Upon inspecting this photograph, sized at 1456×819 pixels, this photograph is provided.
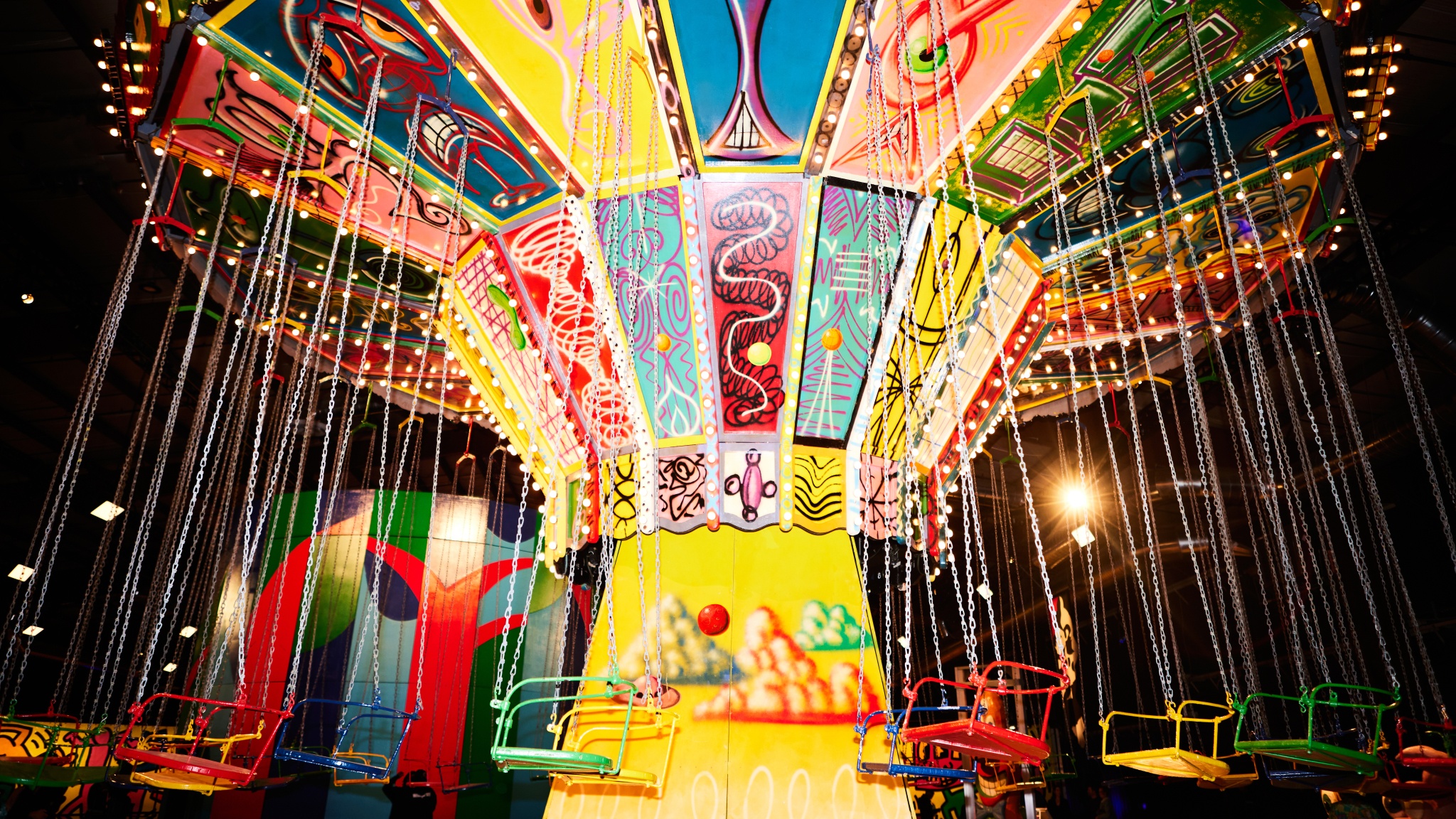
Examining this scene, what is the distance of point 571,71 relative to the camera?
5.54m

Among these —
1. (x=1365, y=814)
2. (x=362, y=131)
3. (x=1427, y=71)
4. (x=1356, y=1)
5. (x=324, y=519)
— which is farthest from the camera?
(x=324, y=519)

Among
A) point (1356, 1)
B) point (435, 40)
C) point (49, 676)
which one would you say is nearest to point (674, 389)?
point (435, 40)

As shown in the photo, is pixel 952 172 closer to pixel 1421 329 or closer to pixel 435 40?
pixel 435 40

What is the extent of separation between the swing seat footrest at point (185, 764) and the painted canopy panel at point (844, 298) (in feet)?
14.4

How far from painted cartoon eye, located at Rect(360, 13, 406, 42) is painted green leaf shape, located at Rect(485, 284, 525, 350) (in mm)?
2292

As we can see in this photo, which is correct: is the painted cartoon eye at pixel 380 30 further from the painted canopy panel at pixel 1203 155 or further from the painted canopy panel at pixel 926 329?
the painted canopy panel at pixel 1203 155

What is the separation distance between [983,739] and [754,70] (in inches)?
160

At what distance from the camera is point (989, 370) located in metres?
7.53

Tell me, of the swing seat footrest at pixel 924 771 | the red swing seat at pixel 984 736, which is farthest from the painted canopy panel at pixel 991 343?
the red swing seat at pixel 984 736

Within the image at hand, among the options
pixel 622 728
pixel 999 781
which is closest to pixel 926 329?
pixel 622 728

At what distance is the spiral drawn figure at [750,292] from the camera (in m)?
6.41

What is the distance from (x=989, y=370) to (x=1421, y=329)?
21.1 feet

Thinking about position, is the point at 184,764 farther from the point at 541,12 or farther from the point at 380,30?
the point at 541,12

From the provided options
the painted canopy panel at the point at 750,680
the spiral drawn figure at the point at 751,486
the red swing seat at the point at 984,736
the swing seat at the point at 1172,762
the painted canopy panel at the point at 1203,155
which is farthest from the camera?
the spiral drawn figure at the point at 751,486
